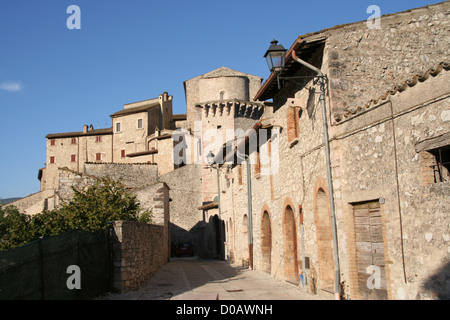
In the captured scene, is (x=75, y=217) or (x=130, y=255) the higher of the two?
(x=75, y=217)

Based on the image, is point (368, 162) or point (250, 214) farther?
point (250, 214)

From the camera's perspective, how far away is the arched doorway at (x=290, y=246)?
13.5m

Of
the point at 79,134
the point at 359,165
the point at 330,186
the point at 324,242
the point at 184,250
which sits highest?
the point at 79,134

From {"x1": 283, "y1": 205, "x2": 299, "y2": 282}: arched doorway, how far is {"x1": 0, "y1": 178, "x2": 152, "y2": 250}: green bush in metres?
5.16

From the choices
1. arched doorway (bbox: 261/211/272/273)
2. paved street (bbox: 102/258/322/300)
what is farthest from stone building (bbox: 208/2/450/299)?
arched doorway (bbox: 261/211/272/273)

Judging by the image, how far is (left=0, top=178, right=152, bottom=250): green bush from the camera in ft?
35.3

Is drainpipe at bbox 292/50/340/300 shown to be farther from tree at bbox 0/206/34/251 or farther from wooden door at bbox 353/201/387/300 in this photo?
tree at bbox 0/206/34/251

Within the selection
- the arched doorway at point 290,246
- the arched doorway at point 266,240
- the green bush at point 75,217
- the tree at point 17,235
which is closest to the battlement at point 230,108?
the arched doorway at point 266,240

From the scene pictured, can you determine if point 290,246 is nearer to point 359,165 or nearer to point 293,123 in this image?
point 293,123

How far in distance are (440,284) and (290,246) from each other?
7399 millimetres

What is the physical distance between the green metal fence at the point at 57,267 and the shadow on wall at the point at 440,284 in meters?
6.62

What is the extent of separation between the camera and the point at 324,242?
10375 mm

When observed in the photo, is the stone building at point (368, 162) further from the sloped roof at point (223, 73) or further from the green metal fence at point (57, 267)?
the sloped roof at point (223, 73)

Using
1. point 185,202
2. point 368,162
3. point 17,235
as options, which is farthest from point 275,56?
point 185,202
